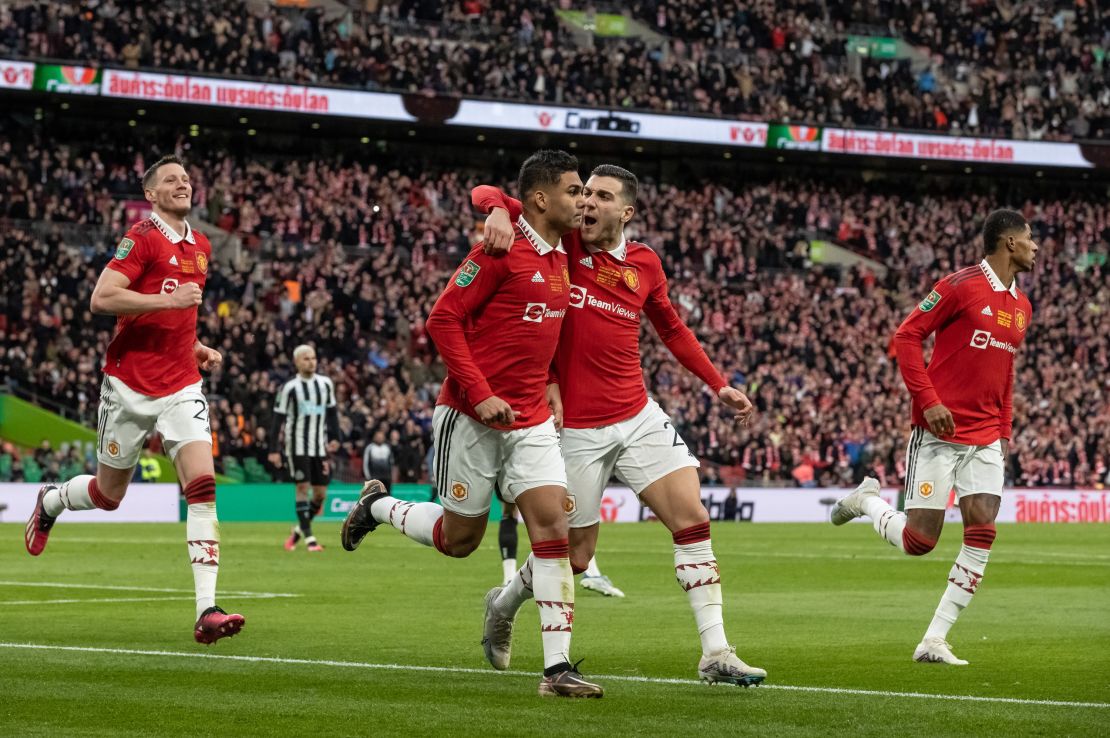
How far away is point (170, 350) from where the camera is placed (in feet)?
36.9

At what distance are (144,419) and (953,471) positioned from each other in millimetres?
5277

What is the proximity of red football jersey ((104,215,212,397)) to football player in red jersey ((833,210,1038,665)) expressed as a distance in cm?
465

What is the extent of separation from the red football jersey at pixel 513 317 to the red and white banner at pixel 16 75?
3453cm

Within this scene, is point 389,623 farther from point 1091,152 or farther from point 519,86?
point 1091,152

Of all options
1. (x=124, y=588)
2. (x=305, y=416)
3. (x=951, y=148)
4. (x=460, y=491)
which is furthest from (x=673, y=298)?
(x=460, y=491)

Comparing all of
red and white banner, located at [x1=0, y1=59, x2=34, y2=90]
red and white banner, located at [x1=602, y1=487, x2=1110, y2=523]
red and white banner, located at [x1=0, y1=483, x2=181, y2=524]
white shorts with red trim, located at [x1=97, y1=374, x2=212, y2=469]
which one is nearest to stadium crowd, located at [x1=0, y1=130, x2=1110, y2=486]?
red and white banner, located at [x1=602, y1=487, x2=1110, y2=523]

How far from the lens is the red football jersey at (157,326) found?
11078 mm

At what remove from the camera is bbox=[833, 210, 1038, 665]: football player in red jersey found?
433 inches

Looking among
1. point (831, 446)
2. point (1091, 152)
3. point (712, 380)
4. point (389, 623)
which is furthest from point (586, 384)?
point (1091, 152)

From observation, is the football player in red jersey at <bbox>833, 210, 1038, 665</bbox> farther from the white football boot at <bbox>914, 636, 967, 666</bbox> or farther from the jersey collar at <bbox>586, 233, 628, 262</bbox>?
the jersey collar at <bbox>586, 233, 628, 262</bbox>

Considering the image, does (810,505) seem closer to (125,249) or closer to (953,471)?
(953,471)

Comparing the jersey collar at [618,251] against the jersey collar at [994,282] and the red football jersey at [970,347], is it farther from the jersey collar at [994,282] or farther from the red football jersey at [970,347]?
the jersey collar at [994,282]

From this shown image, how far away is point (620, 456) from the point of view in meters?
9.60

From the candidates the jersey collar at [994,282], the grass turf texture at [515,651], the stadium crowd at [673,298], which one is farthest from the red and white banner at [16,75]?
the jersey collar at [994,282]
